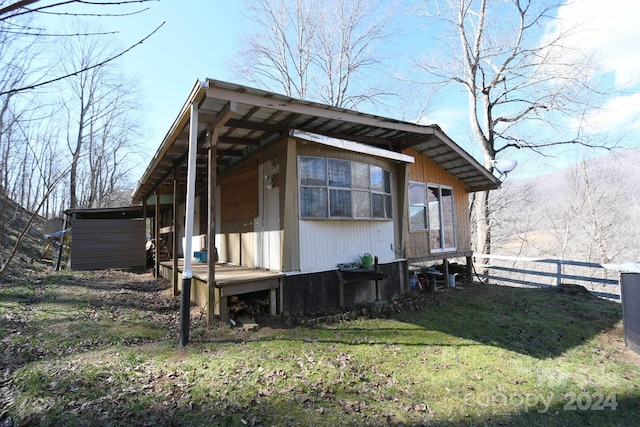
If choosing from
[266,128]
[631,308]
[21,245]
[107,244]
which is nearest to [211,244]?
Answer: [266,128]

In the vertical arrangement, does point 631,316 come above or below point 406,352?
A: above

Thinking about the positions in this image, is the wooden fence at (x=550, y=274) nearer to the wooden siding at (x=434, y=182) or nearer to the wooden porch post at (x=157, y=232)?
the wooden siding at (x=434, y=182)

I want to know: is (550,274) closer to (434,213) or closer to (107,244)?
(434,213)

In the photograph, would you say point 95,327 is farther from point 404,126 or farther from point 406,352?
point 404,126

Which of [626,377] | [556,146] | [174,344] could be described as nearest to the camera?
[626,377]

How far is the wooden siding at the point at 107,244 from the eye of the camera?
1128 centimetres

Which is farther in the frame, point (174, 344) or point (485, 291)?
point (485, 291)

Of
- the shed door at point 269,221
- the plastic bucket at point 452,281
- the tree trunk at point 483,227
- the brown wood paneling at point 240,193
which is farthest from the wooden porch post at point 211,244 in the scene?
the tree trunk at point 483,227

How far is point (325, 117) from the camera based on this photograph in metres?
5.20

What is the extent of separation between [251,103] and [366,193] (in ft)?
10.6

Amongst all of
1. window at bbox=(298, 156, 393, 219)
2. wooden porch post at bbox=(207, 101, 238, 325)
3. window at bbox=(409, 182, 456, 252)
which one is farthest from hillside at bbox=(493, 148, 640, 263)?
wooden porch post at bbox=(207, 101, 238, 325)

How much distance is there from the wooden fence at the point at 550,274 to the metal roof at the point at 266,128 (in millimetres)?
3292

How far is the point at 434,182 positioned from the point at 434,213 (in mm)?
904

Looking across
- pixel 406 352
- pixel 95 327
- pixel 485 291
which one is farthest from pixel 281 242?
pixel 485 291
